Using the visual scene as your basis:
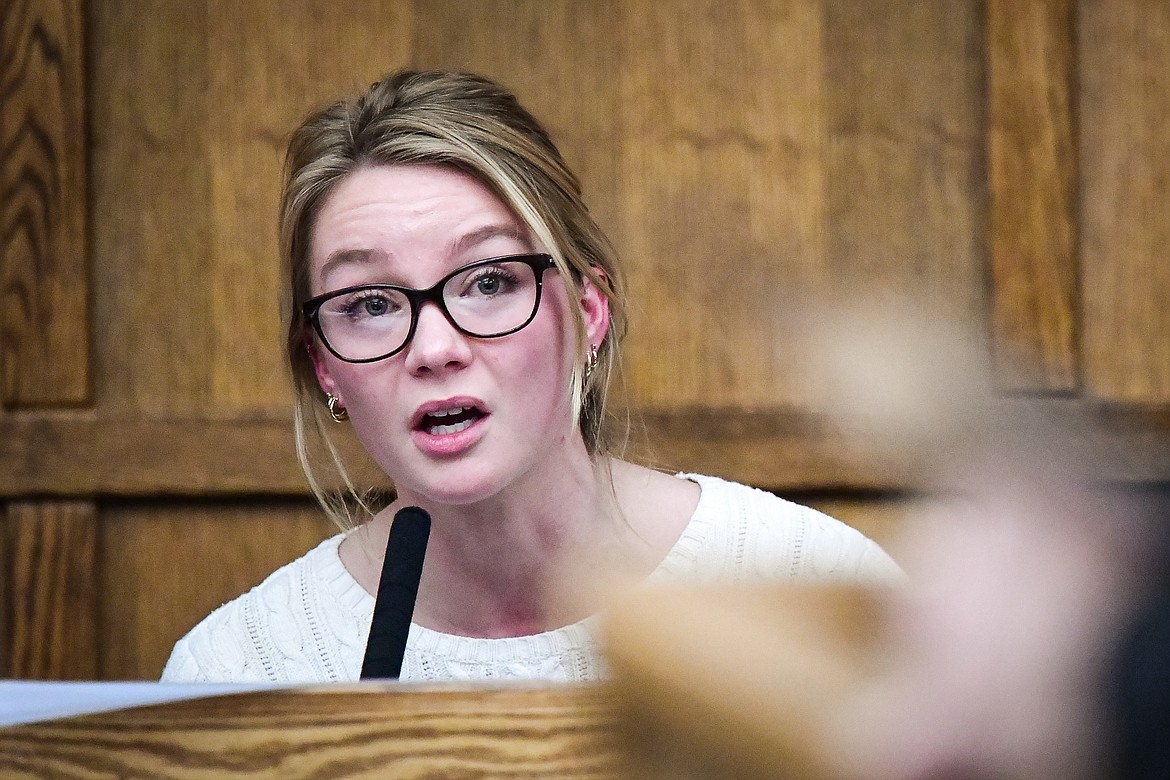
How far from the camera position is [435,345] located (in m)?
0.84

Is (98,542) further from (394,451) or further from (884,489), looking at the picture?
(884,489)

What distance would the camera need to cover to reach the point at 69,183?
1226 millimetres

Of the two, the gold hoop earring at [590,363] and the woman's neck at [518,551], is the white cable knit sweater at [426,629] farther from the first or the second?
the gold hoop earring at [590,363]

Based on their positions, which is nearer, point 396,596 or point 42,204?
point 396,596

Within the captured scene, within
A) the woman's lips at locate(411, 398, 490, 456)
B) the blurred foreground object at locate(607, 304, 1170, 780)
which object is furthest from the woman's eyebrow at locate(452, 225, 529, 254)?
the blurred foreground object at locate(607, 304, 1170, 780)

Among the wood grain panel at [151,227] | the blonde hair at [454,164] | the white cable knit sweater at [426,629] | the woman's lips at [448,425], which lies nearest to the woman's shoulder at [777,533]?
the white cable knit sweater at [426,629]

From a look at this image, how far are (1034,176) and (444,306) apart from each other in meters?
0.70

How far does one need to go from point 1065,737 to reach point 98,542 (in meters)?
1.12

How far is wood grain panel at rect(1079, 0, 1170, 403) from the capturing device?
127 centimetres

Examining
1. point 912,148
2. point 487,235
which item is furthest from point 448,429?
point 912,148

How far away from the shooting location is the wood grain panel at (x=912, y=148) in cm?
128

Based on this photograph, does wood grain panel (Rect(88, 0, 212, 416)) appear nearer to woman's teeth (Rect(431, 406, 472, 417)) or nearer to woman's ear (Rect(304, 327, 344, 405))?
woman's ear (Rect(304, 327, 344, 405))

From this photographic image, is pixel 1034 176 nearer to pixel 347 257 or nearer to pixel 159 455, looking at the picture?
pixel 347 257

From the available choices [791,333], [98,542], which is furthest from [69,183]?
[791,333]
